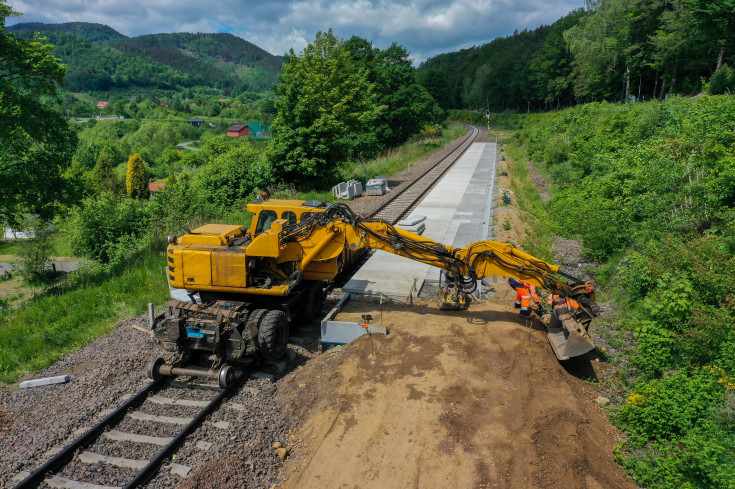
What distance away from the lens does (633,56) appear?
40.2 meters

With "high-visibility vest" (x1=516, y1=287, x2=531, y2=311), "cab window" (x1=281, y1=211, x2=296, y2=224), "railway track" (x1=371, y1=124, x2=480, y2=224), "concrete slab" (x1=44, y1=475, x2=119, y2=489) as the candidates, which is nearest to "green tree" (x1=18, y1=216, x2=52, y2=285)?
"railway track" (x1=371, y1=124, x2=480, y2=224)

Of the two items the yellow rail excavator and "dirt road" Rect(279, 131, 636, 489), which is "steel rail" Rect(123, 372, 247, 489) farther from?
"dirt road" Rect(279, 131, 636, 489)

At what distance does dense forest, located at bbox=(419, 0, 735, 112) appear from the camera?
2612 centimetres

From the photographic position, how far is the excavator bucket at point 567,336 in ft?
26.3

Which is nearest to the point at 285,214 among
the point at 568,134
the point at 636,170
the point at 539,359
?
the point at 539,359

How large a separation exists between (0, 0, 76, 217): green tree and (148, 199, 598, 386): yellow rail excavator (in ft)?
37.7

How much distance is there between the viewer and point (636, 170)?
576 inches

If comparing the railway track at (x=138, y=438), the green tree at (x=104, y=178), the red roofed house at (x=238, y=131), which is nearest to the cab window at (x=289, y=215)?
the railway track at (x=138, y=438)

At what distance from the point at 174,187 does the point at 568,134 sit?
1001 inches

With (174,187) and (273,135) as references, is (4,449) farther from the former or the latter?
(273,135)

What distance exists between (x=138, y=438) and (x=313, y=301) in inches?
190

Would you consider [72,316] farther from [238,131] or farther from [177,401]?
[238,131]

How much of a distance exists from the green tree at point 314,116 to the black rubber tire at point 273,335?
656 inches

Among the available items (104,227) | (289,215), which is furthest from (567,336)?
(104,227)
